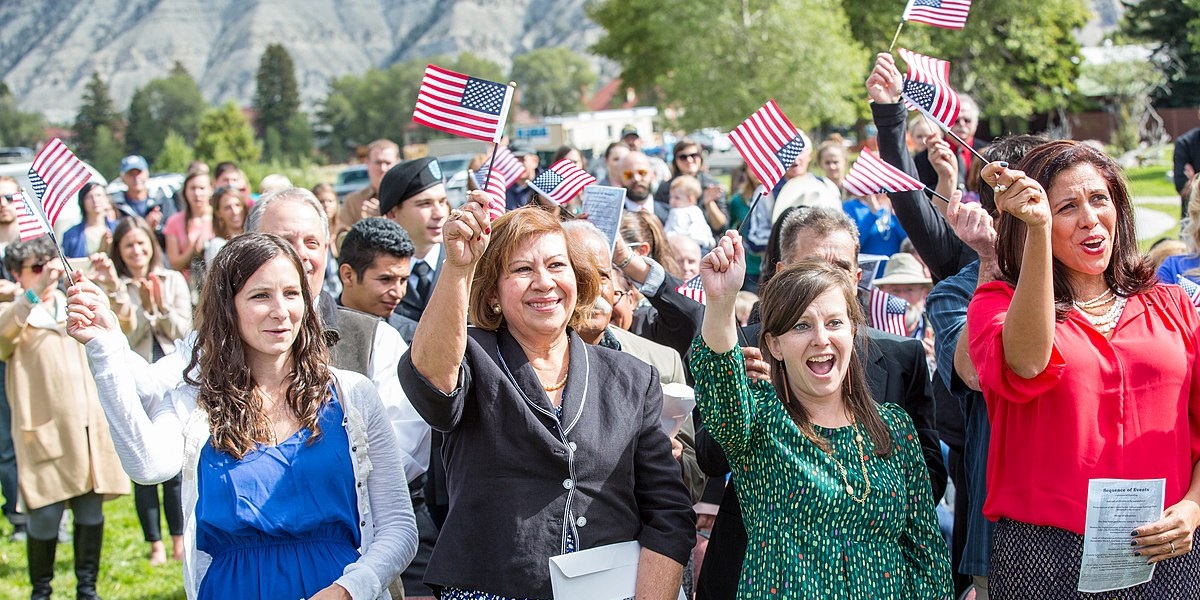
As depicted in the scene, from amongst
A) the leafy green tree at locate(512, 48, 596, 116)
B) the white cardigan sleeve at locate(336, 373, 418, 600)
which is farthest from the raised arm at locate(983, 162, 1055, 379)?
the leafy green tree at locate(512, 48, 596, 116)

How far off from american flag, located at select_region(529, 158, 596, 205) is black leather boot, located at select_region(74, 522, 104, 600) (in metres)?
2.97

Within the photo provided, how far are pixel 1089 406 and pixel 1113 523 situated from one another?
29cm

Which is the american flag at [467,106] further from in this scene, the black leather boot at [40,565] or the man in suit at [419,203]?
the black leather boot at [40,565]

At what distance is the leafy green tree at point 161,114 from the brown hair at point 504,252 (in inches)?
4053

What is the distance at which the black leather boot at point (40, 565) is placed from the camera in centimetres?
582

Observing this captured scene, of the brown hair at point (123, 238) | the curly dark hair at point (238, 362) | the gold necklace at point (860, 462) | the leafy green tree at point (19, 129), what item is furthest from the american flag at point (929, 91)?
the leafy green tree at point (19, 129)

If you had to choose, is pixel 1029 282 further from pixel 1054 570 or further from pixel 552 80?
pixel 552 80

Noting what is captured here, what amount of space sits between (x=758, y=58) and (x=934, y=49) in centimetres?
883

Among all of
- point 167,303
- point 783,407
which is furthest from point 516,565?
point 167,303

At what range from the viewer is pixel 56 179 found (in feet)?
14.0

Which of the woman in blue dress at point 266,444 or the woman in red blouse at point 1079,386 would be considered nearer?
the woman in red blouse at point 1079,386

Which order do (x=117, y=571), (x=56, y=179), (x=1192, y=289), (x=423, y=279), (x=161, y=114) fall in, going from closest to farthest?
(x=1192, y=289) → (x=56, y=179) → (x=423, y=279) → (x=117, y=571) → (x=161, y=114)

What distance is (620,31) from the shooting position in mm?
41625

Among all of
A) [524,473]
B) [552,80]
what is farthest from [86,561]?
[552,80]
